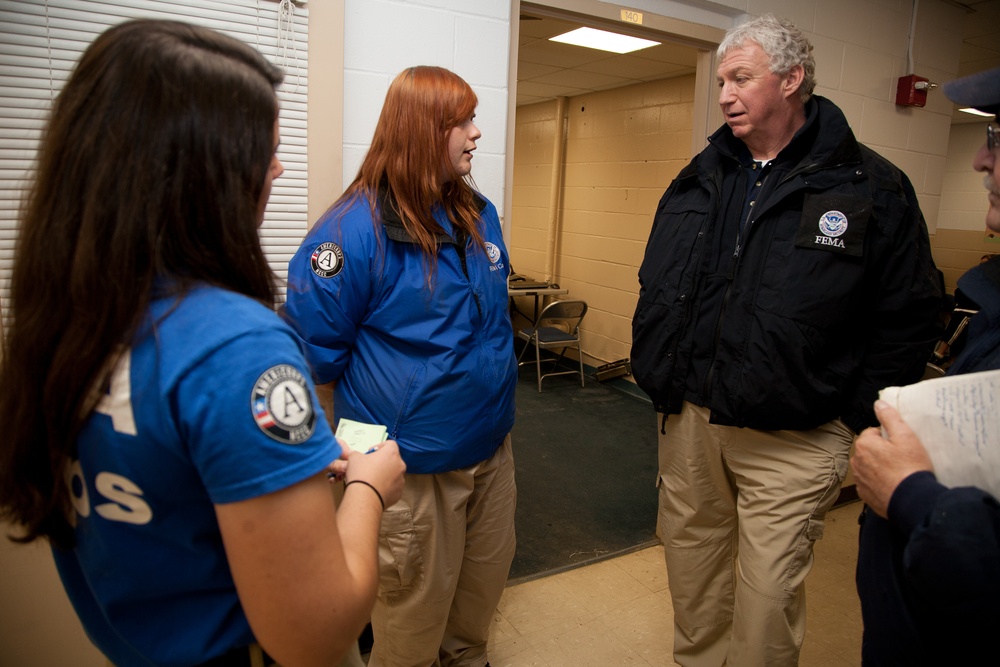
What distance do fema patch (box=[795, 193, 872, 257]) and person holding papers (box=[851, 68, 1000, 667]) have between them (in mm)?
537

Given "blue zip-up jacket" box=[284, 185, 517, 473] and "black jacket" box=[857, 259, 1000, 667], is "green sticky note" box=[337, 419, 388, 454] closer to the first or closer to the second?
"blue zip-up jacket" box=[284, 185, 517, 473]

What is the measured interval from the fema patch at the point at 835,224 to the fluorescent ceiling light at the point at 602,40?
8.93 feet

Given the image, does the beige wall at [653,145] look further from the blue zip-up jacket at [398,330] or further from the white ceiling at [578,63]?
the blue zip-up jacket at [398,330]

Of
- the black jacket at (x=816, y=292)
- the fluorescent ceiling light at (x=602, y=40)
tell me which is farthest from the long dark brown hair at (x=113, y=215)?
the fluorescent ceiling light at (x=602, y=40)

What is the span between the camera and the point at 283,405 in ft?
2.14

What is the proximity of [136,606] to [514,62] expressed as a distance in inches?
80.0

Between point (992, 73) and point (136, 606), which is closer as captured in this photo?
point (136, 606)

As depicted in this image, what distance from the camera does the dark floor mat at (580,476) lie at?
278 cm

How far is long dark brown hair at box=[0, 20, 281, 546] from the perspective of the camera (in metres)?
0.64

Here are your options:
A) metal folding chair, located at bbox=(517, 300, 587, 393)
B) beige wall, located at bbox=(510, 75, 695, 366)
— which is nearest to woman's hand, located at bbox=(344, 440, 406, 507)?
metal folding chair, located at bbox=(517, 300, 587, 393)

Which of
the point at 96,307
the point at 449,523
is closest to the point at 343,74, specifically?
the point at 449,523

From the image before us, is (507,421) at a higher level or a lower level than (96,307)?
lower

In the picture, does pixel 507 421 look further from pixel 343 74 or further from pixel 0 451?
pixel 0 451

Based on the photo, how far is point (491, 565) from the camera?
6.24 feet
